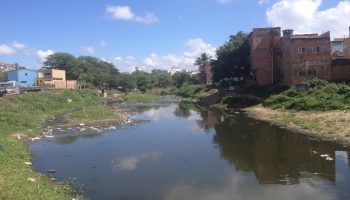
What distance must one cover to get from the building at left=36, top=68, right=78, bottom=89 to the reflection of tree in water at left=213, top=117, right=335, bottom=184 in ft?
178

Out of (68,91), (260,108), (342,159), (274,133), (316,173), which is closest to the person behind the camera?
(316,173)

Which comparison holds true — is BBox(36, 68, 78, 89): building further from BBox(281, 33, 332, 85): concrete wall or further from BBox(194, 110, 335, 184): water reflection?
BBox(194, 110, 335, 184): water reflection

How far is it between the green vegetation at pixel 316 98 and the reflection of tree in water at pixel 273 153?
20.0 feet

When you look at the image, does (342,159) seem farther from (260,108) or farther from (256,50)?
(256,50)

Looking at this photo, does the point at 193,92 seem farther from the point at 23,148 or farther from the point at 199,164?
the point at 199,164

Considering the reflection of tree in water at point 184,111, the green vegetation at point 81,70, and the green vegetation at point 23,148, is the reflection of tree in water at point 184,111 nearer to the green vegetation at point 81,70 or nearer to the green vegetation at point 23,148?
the green vegetation at point 23,148

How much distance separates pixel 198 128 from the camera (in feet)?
122

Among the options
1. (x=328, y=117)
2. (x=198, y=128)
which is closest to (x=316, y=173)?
(x=328, y=117)

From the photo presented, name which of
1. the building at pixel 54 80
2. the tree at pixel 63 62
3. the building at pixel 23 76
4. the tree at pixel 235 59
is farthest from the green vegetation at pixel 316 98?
the tree at pixel 63 62

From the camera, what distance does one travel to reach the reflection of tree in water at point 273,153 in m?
18.9

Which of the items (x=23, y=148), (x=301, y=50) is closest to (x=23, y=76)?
(x=301, y=50)

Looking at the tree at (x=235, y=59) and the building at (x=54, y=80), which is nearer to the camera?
the tree at (x=235, y=59)

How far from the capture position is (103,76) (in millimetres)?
101688

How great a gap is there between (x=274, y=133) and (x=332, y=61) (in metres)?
20.6
